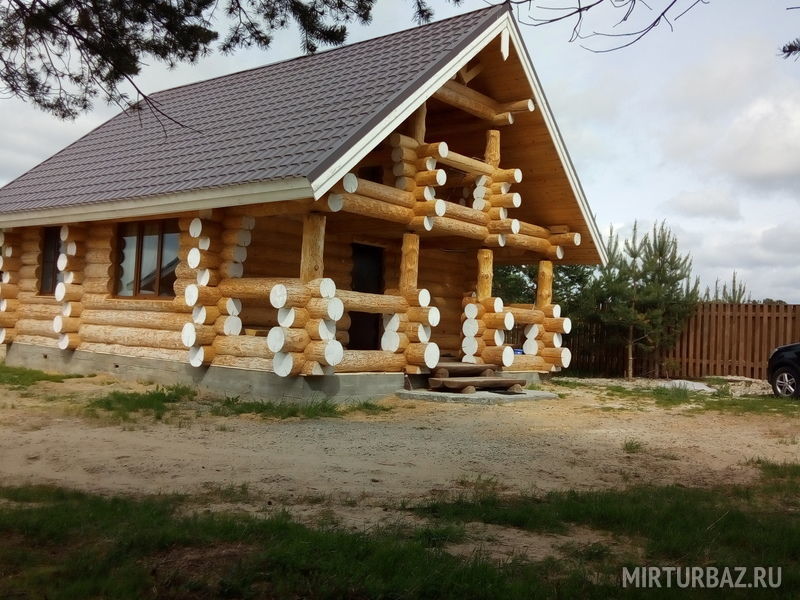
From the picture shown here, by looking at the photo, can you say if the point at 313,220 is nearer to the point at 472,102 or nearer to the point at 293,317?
the point at 293,317

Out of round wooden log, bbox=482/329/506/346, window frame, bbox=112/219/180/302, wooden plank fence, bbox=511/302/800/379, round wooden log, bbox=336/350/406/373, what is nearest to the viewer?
round wooden log, bbox=336/350/406/373

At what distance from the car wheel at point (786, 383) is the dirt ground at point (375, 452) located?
11.1 ft

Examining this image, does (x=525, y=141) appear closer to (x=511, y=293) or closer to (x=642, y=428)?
(x=642, y=428)

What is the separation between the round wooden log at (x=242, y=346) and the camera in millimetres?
11602

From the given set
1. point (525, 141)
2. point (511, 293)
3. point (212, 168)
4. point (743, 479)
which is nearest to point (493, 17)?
point (525, 141)

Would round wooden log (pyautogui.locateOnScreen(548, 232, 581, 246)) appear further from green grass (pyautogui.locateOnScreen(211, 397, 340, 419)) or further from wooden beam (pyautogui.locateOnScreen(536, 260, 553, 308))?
green grass (pyautogui.locateOnScreen(211, 397, 340, 419))

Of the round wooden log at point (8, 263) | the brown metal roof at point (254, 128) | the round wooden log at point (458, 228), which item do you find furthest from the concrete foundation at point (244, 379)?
the round wooden log at point (8, 263)

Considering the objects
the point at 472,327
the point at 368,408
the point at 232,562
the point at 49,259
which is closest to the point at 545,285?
the point at 472,327

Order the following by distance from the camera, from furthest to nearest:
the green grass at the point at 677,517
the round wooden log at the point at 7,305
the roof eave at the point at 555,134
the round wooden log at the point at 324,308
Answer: the round wooden log at the point at 7,305
the roof eave at the point at 555,134
the round wooden log at the point at 324,308
the green grass at the point at 677,517

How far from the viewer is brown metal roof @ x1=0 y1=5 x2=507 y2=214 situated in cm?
1130

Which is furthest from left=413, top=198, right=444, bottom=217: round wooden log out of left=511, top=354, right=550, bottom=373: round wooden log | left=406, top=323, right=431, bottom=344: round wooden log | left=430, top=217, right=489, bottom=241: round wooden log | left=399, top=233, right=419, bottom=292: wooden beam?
left=511, top=354, right=550, bottom=373: round wooden log

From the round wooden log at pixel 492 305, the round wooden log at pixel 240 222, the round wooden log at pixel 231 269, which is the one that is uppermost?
the round wooden log at pixel 240 222

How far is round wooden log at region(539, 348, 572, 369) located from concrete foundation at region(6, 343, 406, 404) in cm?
482

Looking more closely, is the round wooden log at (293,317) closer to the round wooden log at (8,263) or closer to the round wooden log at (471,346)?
the round wooden log at (471,346)
